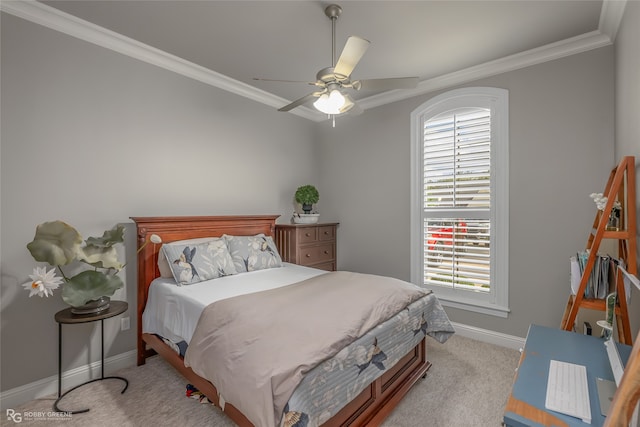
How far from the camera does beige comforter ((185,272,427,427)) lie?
1.26m

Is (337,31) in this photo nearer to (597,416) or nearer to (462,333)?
(597,416)

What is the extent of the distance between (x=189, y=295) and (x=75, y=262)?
39.9 inches

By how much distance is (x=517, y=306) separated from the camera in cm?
285

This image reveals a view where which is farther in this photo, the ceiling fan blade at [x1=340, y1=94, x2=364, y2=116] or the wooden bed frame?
the ceiling fan blade at [x1=340, y1=94, x2=364, y2=116]

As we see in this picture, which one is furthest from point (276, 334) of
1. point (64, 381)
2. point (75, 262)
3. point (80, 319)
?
point (64, 381)

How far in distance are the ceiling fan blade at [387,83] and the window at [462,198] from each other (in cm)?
140

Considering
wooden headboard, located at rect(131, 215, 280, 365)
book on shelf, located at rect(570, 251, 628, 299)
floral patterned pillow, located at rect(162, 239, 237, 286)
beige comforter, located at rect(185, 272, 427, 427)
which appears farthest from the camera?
wooden headboard, located at rect(131, 215, 280, 365)

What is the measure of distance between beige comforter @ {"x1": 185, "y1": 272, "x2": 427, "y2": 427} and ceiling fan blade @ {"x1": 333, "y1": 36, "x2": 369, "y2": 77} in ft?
4.87

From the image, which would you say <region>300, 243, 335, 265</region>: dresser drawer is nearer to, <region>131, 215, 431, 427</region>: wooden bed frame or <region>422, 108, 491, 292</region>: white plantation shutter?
<region>131, 215, 431, 427</region>: wooden bed frame

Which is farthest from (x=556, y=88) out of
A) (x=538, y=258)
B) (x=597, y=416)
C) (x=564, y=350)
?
(x=597, y=416)

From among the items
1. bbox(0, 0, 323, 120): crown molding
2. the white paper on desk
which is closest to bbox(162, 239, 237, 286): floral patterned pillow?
bbox(0, 0, 323, 120): crown molding

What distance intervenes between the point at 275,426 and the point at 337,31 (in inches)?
105

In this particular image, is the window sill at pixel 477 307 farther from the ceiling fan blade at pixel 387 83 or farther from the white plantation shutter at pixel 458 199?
the ceiling fan blade at pixel 387 83

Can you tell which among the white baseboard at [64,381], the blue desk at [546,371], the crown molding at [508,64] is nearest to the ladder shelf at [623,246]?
the blue desk at [546,371]
